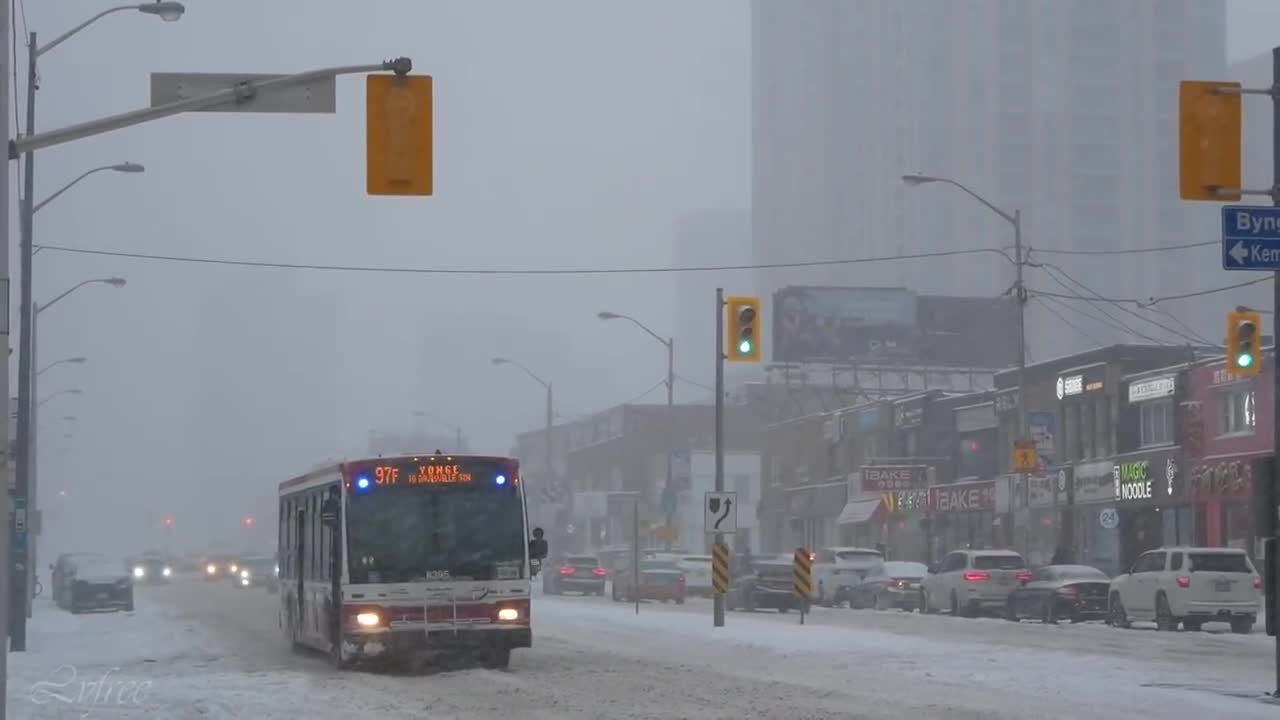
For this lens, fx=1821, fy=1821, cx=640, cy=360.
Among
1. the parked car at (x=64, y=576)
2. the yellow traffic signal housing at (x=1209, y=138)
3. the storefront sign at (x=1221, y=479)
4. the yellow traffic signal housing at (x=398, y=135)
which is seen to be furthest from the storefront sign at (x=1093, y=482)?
the yellow traffic signal housing at (x=398, y=135)

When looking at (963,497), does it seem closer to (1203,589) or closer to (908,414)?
(908,414)

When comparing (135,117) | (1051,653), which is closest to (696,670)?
(1051,653)

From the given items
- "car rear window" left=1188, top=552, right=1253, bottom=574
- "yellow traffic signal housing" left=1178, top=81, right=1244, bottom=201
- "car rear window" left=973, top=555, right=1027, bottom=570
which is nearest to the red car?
"car rear window" left=973, top=555, right=1027, bottom=570

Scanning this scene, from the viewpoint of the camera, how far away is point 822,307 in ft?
302

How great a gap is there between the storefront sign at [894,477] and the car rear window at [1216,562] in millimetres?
39223

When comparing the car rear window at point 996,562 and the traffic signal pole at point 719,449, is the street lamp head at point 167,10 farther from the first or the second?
the car rear window at point 996,562

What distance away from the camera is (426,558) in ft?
76.7

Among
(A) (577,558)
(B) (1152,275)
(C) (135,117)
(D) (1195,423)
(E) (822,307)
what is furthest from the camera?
(B) (1152,275)

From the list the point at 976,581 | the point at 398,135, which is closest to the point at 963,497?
the point at 976,581

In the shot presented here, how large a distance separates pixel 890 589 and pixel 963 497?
2201 cm

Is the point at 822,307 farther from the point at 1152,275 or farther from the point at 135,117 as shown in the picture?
the point at 135,117

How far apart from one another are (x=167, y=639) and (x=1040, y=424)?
32.5 m

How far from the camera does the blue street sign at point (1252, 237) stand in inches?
755

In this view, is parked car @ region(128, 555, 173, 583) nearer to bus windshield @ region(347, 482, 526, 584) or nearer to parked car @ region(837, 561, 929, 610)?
parked car @ region(837, 561, 929, 610)
